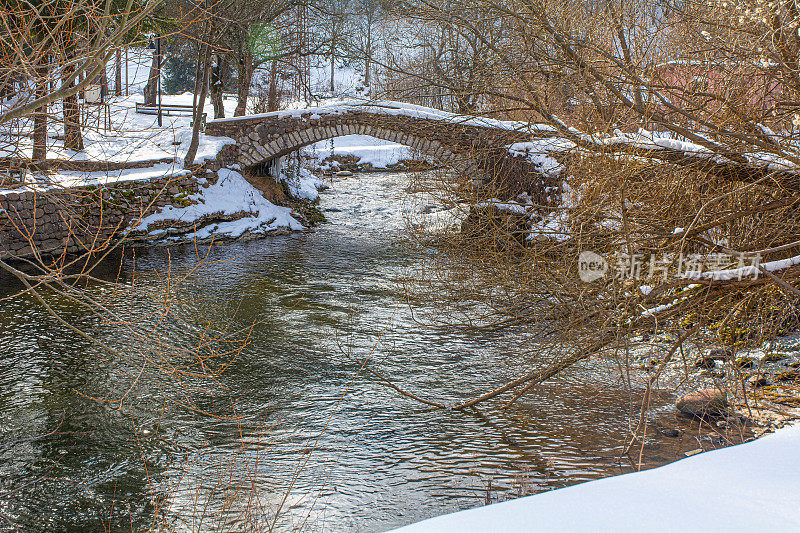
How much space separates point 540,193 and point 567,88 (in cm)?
262

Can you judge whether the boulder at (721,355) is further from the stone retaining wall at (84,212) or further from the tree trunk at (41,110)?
the stone retaining wall at (84,212)

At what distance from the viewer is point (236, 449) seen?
5.40 m

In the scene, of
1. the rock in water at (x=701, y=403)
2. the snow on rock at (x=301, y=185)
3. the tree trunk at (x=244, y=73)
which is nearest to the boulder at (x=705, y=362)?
the rock in water at (x=701, y=403)

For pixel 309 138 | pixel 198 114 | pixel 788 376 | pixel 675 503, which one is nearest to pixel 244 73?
pixel 198 114

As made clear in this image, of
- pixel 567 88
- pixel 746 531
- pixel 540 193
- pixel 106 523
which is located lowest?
pixel 106 523

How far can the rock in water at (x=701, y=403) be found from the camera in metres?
5.88

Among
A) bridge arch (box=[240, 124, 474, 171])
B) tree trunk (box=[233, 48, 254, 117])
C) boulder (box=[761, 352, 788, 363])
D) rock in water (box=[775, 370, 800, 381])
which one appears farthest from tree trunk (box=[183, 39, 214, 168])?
rock in water (box=[775, 370, 800, 381])

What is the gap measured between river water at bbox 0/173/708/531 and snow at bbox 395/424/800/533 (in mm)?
2184

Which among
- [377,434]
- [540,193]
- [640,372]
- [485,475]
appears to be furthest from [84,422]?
[540,193]

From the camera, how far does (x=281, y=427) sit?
5.82 meters

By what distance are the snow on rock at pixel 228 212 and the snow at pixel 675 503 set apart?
36.7 ft

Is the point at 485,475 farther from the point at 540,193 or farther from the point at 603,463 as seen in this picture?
the point at 540,193

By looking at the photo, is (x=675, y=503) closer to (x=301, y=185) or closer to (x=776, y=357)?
(x=776, y=357)

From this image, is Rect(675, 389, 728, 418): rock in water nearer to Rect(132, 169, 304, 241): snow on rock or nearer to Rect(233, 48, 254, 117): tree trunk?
Rect(132, 169, 304, 241): snow on rock
